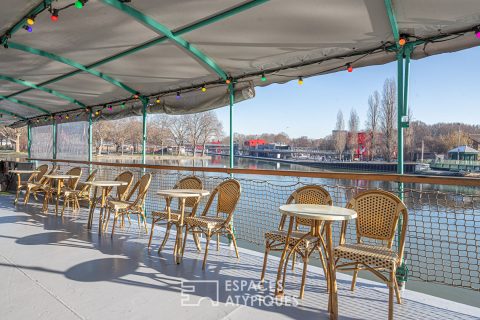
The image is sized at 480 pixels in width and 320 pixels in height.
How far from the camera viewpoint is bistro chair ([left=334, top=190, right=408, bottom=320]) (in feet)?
7.64

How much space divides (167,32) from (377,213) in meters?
→ 3.05

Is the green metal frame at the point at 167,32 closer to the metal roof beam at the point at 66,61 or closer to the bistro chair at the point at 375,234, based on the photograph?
the metal roof beam at the point at 66,61

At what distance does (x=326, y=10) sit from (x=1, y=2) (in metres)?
3.42

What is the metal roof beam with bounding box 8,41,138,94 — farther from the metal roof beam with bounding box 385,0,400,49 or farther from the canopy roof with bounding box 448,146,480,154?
the canopy roof with bounding box 448,146,480,154

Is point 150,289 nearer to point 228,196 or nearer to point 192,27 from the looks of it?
point 228,196

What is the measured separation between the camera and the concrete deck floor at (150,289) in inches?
93.4

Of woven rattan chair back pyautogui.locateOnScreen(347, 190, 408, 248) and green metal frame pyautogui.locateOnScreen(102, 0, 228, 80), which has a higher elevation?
green metal frame pyautogui.locateOnScreen(102, 0, 228, 80)

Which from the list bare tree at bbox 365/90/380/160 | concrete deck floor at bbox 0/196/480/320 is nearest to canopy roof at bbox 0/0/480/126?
concrete deck floor at bbox 0/196/480/320

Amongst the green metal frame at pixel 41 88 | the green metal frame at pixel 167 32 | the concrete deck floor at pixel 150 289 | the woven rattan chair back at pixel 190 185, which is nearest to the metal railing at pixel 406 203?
the woven rattan chair back at pixel 190 185

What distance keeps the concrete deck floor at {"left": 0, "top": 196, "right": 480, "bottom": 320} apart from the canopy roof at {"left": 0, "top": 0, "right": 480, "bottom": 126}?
2.46m

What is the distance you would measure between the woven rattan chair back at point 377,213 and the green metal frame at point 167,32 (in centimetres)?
277

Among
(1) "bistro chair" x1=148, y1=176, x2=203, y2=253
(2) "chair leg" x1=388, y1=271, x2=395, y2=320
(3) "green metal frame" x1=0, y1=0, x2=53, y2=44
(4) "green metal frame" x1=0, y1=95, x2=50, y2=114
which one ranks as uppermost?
(3) "green metal frame" x1=0, y1=0, x2=53, y2=44

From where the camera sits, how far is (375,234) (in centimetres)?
276

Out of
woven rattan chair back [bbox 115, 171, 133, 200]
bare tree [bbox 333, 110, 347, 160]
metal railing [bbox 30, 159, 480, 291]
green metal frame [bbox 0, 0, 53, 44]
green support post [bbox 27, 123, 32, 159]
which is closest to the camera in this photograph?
metal railing [bbox 30, 159, 480, 291]
